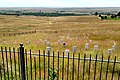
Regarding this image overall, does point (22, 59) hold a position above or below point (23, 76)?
above

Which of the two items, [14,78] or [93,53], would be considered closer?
[14,78]

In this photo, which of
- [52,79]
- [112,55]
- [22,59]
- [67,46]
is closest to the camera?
[22,59]

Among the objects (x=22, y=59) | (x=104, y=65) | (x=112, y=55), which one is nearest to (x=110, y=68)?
(x=104, y=65)

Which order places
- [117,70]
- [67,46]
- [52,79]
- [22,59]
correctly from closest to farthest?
[22,59], [52,79], [117,70], [67,46]

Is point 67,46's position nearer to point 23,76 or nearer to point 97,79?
point 97,79

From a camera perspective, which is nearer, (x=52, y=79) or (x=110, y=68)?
(x=52, y=79)

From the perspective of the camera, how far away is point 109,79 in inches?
394

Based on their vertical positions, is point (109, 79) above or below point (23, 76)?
below

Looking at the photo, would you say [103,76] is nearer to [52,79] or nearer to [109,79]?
[109,79]

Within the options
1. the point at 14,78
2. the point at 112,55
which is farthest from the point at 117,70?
the point at 14,78

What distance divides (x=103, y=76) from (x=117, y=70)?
1262mm

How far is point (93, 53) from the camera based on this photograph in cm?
1502

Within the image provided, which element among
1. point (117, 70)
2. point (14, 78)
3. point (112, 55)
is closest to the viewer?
point (14, 78)

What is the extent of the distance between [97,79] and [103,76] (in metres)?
0.55
